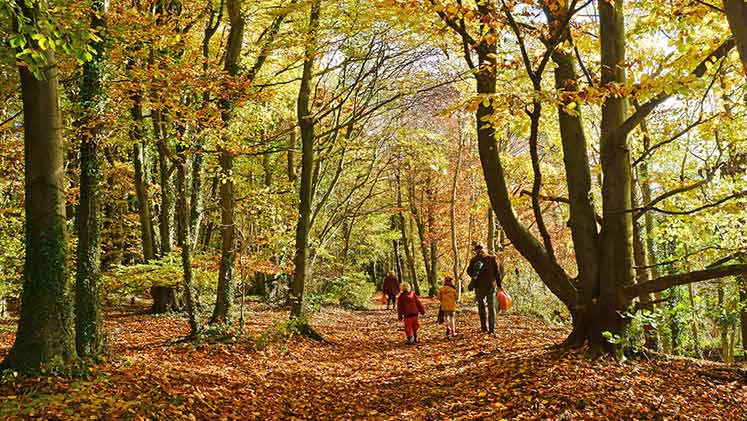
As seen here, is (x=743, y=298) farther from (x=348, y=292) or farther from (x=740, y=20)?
(x=348, y=292)

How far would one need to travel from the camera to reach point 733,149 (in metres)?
11.7

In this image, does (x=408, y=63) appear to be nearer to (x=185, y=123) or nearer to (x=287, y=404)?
(x=185, y=123)

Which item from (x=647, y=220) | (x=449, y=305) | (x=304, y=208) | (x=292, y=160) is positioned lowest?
(x=449, y=305)

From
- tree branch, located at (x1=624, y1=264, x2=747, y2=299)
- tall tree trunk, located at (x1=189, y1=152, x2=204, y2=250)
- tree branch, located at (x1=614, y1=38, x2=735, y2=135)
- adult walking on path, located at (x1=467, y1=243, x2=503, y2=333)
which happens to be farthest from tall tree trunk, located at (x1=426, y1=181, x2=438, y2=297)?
tree branch, located at (x1=624, y1=264, x2=747, y2=299)

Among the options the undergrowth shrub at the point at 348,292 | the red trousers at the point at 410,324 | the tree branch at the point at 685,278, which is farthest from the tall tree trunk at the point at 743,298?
the undergrowth shrub at the point at 348,292

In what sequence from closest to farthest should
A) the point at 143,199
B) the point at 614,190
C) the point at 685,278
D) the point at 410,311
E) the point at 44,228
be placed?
the point at 44,228 < the point at 685,278 < the point at 614,190 < the point at 410,311 < the point at 143,199

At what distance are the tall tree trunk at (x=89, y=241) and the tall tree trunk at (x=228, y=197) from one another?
10.8 ft

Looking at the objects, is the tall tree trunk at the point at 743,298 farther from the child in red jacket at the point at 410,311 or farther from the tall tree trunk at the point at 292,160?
the tall tree trunk at the point at 292,160

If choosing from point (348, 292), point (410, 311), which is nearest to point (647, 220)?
point (410, 311)

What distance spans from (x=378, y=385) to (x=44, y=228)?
508 cm

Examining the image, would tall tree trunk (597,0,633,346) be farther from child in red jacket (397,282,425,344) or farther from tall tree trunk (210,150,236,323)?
tall tree trunk (210,150,236,323)

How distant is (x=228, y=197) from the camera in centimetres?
1126

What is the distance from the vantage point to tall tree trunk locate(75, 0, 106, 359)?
23.6 ft

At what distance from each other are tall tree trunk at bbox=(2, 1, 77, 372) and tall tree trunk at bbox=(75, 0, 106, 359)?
0.97m
